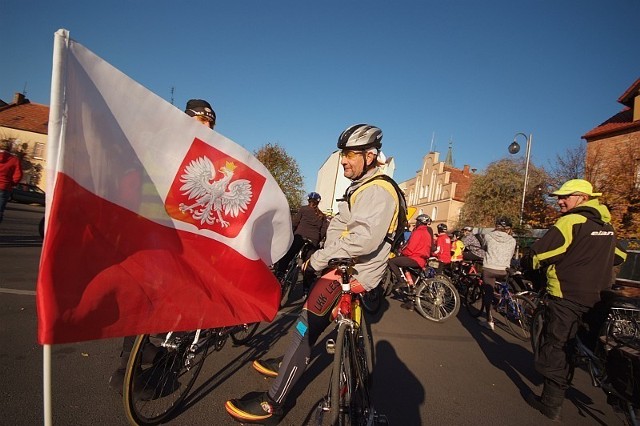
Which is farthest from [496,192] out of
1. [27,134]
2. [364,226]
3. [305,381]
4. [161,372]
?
[27,134]

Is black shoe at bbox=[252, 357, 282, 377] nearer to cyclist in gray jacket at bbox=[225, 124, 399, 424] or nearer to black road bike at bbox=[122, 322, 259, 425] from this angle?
black road bike at bbox=[122, 322, 259, 425]

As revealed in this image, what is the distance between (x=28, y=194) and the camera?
80.0 feet

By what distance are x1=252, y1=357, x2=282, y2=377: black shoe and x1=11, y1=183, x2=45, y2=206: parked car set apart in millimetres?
27265

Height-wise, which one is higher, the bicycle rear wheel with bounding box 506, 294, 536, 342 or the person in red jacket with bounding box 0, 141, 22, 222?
the person in red jacket with bounding box 0, 141, 22, 222

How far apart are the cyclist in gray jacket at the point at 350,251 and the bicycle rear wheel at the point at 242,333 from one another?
1328 mm

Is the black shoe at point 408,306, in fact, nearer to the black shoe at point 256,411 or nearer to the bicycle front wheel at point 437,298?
the bicycle front wheel at point 437,298

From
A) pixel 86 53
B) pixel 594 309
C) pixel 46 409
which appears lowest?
pixel 46 409

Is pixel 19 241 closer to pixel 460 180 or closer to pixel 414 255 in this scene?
pixel 414 255

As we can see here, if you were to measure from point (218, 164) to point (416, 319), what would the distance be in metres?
6.33

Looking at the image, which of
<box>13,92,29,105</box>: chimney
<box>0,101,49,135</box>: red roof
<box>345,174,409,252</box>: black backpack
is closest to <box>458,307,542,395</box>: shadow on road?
<box>345,174,409,252</box>: black backpack

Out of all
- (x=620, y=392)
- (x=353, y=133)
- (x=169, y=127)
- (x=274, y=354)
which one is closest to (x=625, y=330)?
(x=620, y=392)

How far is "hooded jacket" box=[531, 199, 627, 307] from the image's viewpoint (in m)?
3.57

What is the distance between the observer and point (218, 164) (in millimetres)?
2271

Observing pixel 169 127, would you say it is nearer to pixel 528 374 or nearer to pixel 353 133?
pixel 353 133
